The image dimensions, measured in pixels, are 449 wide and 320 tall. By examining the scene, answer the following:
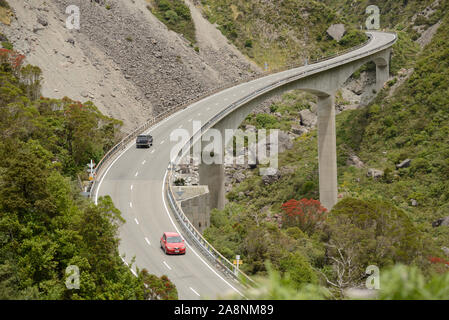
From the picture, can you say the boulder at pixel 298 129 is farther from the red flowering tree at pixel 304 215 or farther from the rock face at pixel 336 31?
the red flowering tree at pixel 304 215

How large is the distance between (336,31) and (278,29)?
12386 mm

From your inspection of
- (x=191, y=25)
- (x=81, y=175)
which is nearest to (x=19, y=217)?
(x=81, y=175)

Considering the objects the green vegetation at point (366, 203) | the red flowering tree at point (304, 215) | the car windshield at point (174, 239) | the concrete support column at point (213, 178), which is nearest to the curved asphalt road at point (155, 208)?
the car windshield at point (174, 239)

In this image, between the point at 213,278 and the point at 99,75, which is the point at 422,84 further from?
the point at 213,278

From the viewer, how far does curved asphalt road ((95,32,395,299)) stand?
27.8 meters

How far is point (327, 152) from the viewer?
72.7 m

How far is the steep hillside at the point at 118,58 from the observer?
72375 millimetres

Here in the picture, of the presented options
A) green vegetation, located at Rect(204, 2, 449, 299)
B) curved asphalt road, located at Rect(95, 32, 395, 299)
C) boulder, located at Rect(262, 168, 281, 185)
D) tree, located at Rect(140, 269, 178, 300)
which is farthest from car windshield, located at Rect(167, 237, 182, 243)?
boulder, located at Rect(262, 168, 281, 185)

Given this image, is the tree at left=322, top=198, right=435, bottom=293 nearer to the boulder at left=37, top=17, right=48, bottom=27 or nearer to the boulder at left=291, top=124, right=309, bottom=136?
the boulder at left=291, top=124, right=309, bottom=136

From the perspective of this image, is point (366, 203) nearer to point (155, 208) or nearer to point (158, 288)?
point (155, 208)

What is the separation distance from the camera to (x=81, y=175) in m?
43.8

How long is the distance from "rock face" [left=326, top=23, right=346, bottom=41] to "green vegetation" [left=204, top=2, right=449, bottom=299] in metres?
12.2

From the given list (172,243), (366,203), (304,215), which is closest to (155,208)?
(172,243)

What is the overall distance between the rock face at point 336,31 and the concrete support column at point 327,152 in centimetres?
4036
